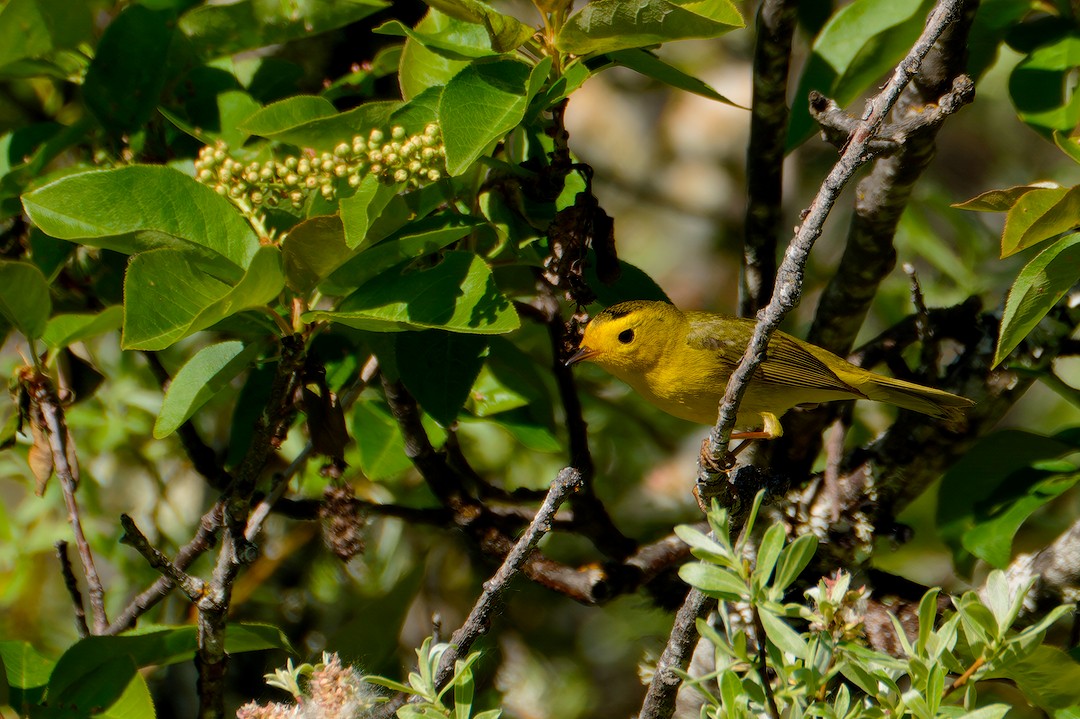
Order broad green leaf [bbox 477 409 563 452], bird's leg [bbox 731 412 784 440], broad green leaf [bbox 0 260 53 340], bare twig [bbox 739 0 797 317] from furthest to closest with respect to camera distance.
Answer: bird's leg [bbox 731 412 784 440] → broad green leaf [bbox 477 409 563 452] → bare twig [bbox 739 0 797 317] → broad green leaf [bbox 0 260 53 340]

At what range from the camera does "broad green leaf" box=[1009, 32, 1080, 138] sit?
70.3 inches

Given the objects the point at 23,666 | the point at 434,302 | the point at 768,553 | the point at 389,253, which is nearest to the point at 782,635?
the point at 768,553

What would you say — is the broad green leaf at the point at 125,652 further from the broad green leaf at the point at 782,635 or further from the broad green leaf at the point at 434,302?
the broad green leaf at the point at 782,635

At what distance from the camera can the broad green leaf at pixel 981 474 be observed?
6.11ft

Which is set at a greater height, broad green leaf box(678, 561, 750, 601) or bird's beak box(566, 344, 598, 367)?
broad green leaf box(678, 561, 750, 601)

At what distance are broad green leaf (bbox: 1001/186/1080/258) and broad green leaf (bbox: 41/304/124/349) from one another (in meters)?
1.32

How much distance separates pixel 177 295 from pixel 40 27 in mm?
768

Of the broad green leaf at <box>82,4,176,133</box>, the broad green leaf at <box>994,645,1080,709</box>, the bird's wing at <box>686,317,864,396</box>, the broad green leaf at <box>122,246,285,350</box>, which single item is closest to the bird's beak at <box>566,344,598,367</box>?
the bird's wing at <box>686,317,864,396</box>

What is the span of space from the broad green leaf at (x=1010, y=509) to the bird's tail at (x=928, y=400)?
0.15 meters

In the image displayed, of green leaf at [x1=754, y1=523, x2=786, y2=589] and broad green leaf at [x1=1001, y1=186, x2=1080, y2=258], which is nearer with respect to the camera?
green leaf at [x1=754, y1=523, x2=786, y2=589]

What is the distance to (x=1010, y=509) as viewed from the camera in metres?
1.84

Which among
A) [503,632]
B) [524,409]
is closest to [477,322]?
[524,409]

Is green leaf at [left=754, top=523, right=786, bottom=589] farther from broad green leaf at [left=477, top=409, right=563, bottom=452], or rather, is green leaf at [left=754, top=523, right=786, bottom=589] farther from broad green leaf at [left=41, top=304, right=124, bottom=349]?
broad green leaf at [left=41, top=304, right=124, bottom=349]

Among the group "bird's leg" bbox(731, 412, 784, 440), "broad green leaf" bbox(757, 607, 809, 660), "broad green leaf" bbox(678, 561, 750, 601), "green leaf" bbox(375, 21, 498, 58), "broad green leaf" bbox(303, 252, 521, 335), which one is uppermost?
"green leaf" bbox(375, 21, 498, 58)
